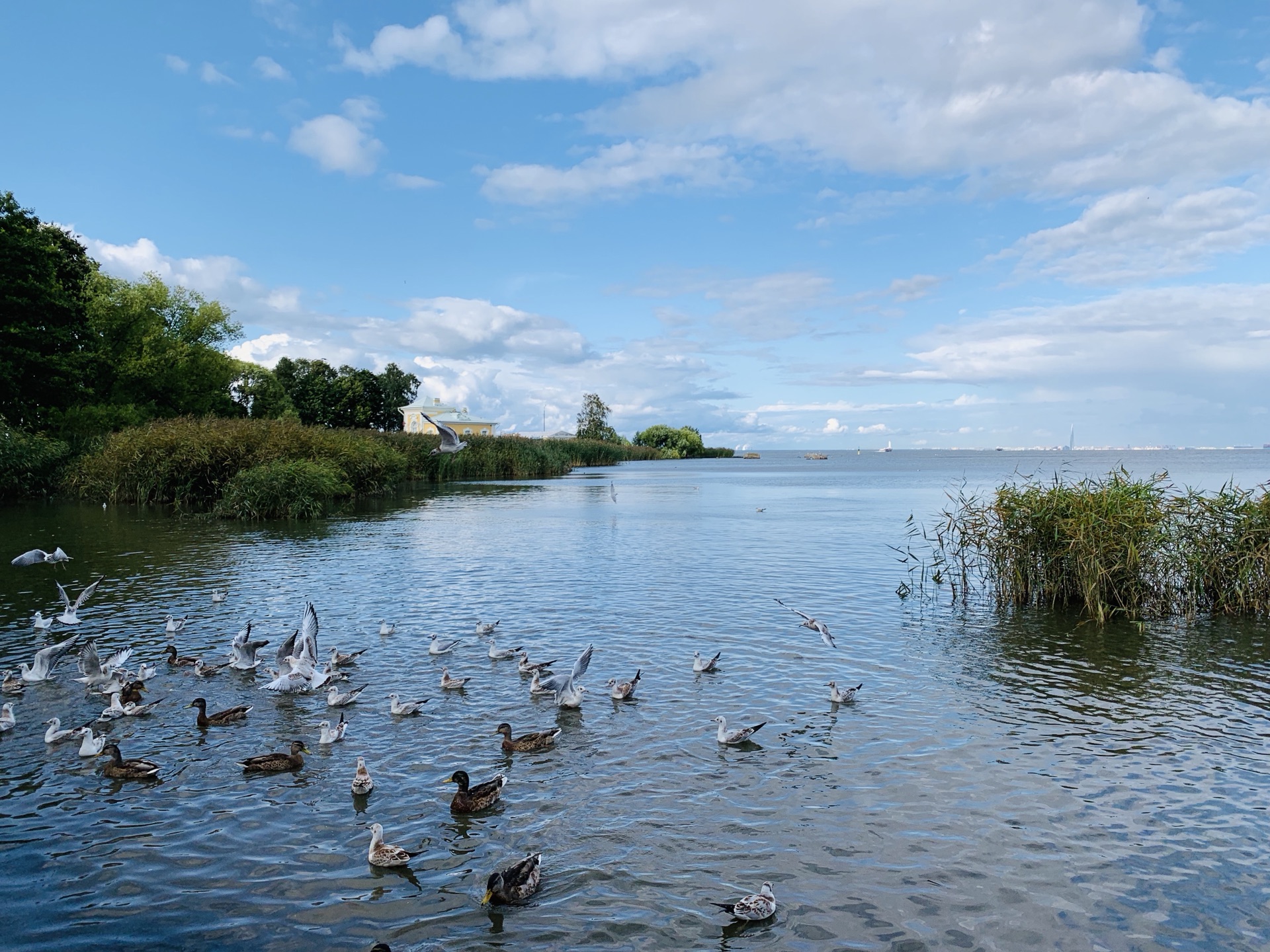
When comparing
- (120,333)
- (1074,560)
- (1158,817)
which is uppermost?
(120,333)

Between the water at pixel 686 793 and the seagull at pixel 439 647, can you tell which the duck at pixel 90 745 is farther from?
the seagull at pixel 439 647

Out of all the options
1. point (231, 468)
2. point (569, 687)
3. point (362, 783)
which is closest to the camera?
point (362, 783)

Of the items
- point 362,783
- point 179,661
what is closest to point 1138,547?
point 362,783

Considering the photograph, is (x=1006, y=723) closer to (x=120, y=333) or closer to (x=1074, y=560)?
(x=1074, y=560)

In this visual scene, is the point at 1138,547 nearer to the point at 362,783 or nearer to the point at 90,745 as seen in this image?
the point at 362,783

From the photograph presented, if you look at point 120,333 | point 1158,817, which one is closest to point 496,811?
point 1158,817

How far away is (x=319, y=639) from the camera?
1560 cm

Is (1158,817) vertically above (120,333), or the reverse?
(120,333)

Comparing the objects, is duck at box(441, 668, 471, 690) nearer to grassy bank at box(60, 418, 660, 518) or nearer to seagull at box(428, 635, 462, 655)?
seagull at box(428, 635, 462, 655)

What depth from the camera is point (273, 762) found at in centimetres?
954

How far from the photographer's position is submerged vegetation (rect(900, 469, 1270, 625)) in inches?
683

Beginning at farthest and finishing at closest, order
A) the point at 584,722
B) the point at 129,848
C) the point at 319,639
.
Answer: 1. the point at 319,639
2. the point at 584,722
3. the point at 129,848

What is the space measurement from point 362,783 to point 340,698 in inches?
123

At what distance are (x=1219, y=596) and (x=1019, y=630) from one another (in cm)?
481
